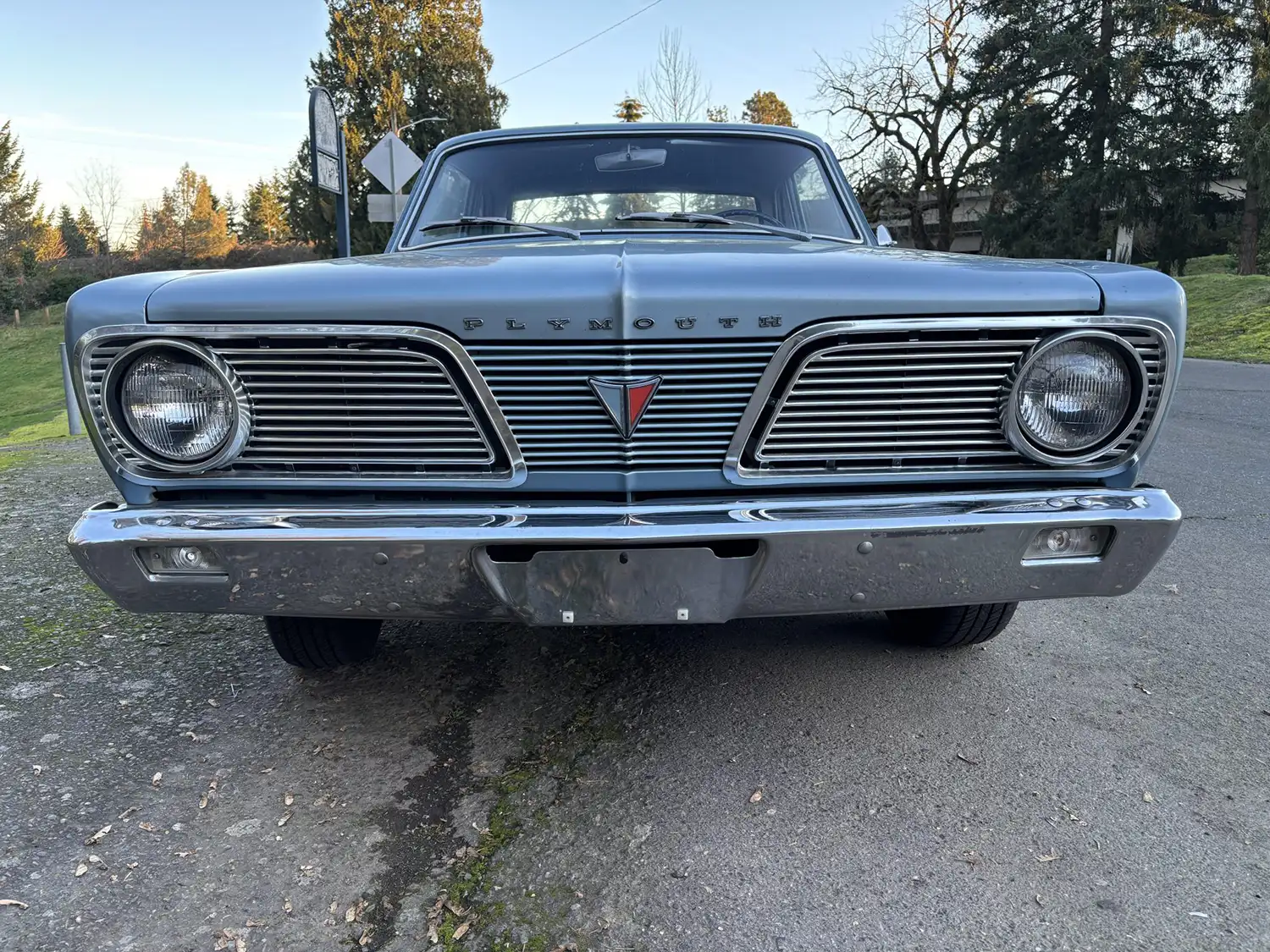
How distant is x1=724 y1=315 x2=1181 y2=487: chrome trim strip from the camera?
6.36 feet

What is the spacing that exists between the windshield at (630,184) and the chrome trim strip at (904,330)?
123 centimetres

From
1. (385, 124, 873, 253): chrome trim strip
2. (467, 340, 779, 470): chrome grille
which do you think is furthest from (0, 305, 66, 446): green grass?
(467, 340, 779, 470): chrome grille

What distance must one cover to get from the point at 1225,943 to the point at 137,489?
236 centimetres

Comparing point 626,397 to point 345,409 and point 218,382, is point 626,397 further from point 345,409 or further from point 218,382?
point 218,382

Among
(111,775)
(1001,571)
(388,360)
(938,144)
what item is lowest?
(111,775)

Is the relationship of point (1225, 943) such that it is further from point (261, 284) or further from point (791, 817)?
point (261, 284)

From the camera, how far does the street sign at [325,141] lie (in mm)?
3952

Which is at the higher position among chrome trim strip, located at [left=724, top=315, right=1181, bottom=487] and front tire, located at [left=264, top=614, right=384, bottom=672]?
chrome trim strip, located at [left=724, top=315, right=1181, bottom=487]

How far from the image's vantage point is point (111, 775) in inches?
89.6

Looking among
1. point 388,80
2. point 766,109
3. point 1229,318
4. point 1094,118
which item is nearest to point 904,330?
point 1229,318

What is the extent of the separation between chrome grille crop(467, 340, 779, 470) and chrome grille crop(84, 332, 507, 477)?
0.11 m

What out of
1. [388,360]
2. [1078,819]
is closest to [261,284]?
[388,360]

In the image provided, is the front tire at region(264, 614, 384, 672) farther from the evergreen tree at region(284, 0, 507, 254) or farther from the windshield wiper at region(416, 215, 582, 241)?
the evergreen tree at region(284, 0, 507, 254)

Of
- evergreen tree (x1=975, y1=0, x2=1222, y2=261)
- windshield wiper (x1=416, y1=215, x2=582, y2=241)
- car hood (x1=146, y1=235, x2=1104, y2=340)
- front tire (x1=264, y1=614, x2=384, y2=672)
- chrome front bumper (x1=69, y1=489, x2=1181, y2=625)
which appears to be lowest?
front tire (x1=264, y1=614, x2=384, y2=672)
